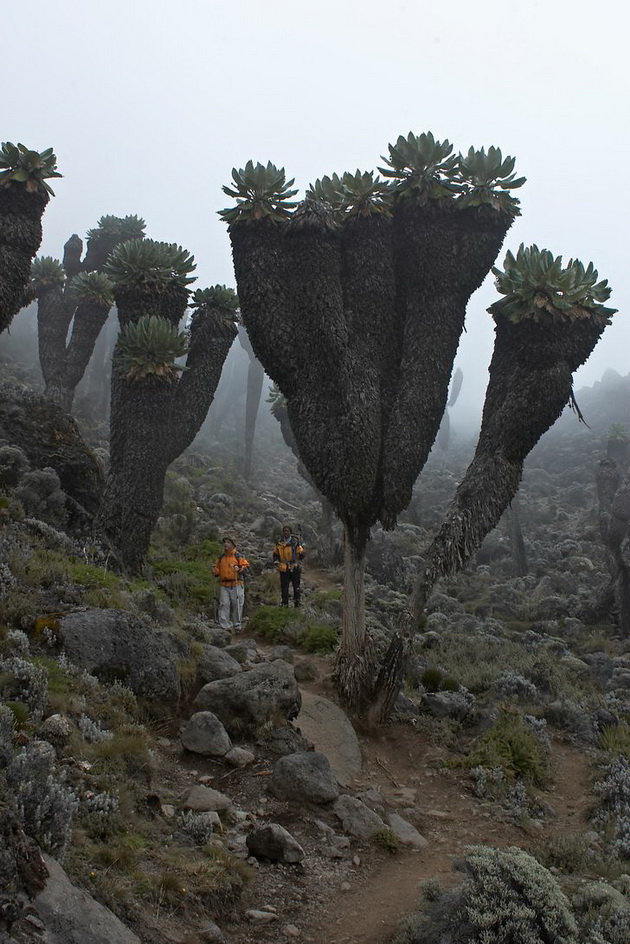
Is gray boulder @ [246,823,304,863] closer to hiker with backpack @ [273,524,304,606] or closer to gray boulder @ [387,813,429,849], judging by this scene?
gray boulder @ [387,813,429,849]

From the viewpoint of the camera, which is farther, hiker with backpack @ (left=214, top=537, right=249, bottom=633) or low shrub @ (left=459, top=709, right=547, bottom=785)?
hiker with backpack @ (left=214, top=537, right=249, bottom=633)

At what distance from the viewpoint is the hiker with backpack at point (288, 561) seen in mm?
13312

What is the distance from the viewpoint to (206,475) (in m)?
27.2

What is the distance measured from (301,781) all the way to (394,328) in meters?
6.24

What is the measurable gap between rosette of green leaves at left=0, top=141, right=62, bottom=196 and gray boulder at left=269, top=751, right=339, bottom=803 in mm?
10152

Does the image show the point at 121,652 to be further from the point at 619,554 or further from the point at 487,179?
the point at 619,554

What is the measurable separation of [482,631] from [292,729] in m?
8.74

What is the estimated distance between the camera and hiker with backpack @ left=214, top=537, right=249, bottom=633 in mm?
11445

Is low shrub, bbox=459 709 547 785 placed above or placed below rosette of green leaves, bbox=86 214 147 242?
below

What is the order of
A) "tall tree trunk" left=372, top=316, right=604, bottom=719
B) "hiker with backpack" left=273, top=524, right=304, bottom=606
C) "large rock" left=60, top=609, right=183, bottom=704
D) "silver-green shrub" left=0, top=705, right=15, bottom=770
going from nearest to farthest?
1. "silver-green shrub" left=0, top=705, right=15, bottom=770
2. "large rock" left=60, top=609, right=183, bottom=704
3. "tall tree trunk" left=372, top=316, right=604, bottom=719
4. "hiker with backpack" left=273, top=524, right=304, bottom=606

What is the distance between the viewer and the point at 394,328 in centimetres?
925

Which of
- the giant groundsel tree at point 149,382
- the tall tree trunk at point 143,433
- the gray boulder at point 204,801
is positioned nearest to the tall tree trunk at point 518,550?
the giant groundsel tree at point 149,382

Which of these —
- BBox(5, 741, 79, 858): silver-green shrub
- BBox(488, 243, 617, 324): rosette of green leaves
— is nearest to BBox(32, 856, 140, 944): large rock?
BBox(5, 741, 79, 858): silver-green shrub

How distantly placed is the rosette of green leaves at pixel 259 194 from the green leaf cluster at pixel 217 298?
3.76m
